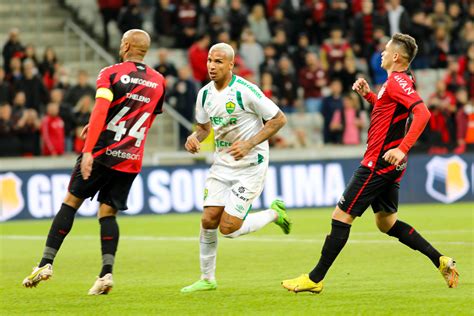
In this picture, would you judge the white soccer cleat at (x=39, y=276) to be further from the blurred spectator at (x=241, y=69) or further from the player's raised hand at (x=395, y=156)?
the blurred spectator at (x=241, y=69)

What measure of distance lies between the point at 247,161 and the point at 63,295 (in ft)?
6.86

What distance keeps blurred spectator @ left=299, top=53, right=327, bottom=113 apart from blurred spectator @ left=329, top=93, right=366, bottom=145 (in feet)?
3.58

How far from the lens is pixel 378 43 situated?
2591 centimetres

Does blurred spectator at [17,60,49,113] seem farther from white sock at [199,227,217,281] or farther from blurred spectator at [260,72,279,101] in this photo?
white sock at [199,227,217,281]

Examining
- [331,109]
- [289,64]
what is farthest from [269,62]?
[331,109]

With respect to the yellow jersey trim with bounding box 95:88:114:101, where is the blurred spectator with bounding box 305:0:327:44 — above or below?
below

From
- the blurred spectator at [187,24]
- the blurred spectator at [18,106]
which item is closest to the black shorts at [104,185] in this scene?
Result: the blurred spectator at [18,106]

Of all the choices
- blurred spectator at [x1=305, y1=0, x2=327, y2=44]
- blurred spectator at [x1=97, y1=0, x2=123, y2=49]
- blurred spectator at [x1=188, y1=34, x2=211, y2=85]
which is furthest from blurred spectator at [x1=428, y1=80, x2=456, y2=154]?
blurred spectator at [x1=97, y1=0, x2=123, y2=49]

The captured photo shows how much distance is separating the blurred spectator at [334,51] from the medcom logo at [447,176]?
362cm

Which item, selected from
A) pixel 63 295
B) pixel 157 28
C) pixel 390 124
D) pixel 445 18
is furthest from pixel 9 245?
pixel 445 18

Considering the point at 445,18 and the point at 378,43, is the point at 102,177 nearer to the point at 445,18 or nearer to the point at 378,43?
the point at 378,43

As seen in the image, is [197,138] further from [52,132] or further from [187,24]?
[187,24]

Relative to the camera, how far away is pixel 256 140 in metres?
10.3

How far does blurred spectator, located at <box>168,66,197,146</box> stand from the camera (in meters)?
23.6
